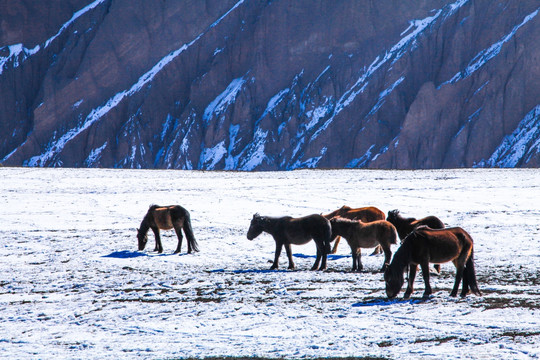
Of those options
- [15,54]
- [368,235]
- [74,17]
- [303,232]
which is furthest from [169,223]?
[74,17]

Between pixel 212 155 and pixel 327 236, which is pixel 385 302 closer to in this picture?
pixel 327 236

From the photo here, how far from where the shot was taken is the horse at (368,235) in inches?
606

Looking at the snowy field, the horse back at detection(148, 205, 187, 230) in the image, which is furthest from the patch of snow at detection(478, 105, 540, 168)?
the horse back at detection(148, 205, 187, 230)

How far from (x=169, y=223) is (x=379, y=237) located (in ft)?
22.9

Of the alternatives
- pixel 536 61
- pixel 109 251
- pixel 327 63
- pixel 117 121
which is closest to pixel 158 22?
pixel 117 121

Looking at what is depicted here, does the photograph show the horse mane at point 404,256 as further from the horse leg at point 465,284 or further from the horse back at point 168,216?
the horse back at point 168,216

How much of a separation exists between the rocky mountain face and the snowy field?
3315 inches

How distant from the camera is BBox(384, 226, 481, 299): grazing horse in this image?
1178 centimetres

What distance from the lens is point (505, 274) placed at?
14.3m

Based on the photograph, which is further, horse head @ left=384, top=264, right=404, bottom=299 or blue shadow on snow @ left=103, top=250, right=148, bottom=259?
blue shadow on snow @ left=103, top=250, right=148, bottom=259

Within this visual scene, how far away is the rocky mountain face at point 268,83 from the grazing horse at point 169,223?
92289mm

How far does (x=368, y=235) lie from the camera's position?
15523mm

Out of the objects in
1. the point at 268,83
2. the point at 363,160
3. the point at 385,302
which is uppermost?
the point at 268,83

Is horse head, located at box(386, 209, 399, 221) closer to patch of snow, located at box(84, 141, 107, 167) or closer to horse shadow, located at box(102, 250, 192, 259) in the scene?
horse shadow, located at box(102, 250, 192, 259)
